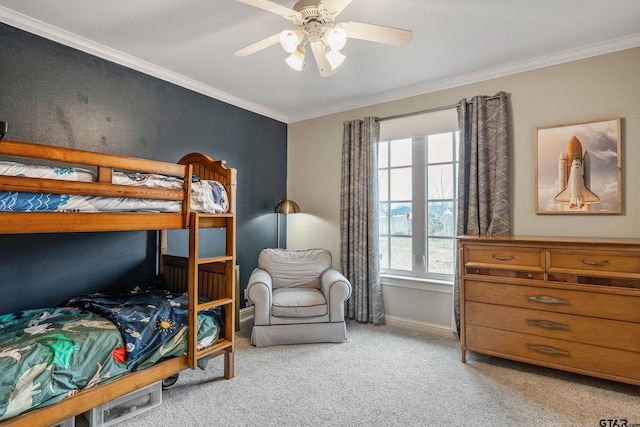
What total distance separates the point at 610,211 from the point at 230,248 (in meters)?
2.98

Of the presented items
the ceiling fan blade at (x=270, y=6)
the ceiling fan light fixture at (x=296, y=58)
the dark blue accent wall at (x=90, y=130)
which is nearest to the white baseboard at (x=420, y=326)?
the dark blue accent wall at (x=90, y=130)

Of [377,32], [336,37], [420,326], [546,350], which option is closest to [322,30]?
[336,37]

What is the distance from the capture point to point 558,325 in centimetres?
233

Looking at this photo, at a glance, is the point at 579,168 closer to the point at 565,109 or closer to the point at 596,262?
the point at 565,109

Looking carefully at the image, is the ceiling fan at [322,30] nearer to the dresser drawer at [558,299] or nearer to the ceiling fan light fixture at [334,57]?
the ceiling fan light fixture at [334,57]

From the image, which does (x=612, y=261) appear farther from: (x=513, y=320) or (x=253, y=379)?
(x=253, y=379)

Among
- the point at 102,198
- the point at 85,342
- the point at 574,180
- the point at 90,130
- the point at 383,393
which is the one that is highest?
the point at 90,130

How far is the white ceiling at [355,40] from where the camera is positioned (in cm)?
215

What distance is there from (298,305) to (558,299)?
205cm

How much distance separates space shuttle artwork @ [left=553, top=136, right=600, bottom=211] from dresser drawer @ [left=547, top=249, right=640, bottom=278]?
0.59 m

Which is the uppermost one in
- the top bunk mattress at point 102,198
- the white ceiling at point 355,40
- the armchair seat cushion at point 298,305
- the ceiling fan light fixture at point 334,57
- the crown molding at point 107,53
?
the white ceiling at point 355,40

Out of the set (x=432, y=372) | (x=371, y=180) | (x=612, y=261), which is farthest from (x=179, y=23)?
(x=612, y=261)

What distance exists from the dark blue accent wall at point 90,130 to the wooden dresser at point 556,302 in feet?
8.39

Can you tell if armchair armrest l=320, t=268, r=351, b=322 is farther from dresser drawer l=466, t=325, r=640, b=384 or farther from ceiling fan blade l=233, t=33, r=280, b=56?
ceiling fan blade l=233, t=33, r=280, b=56
